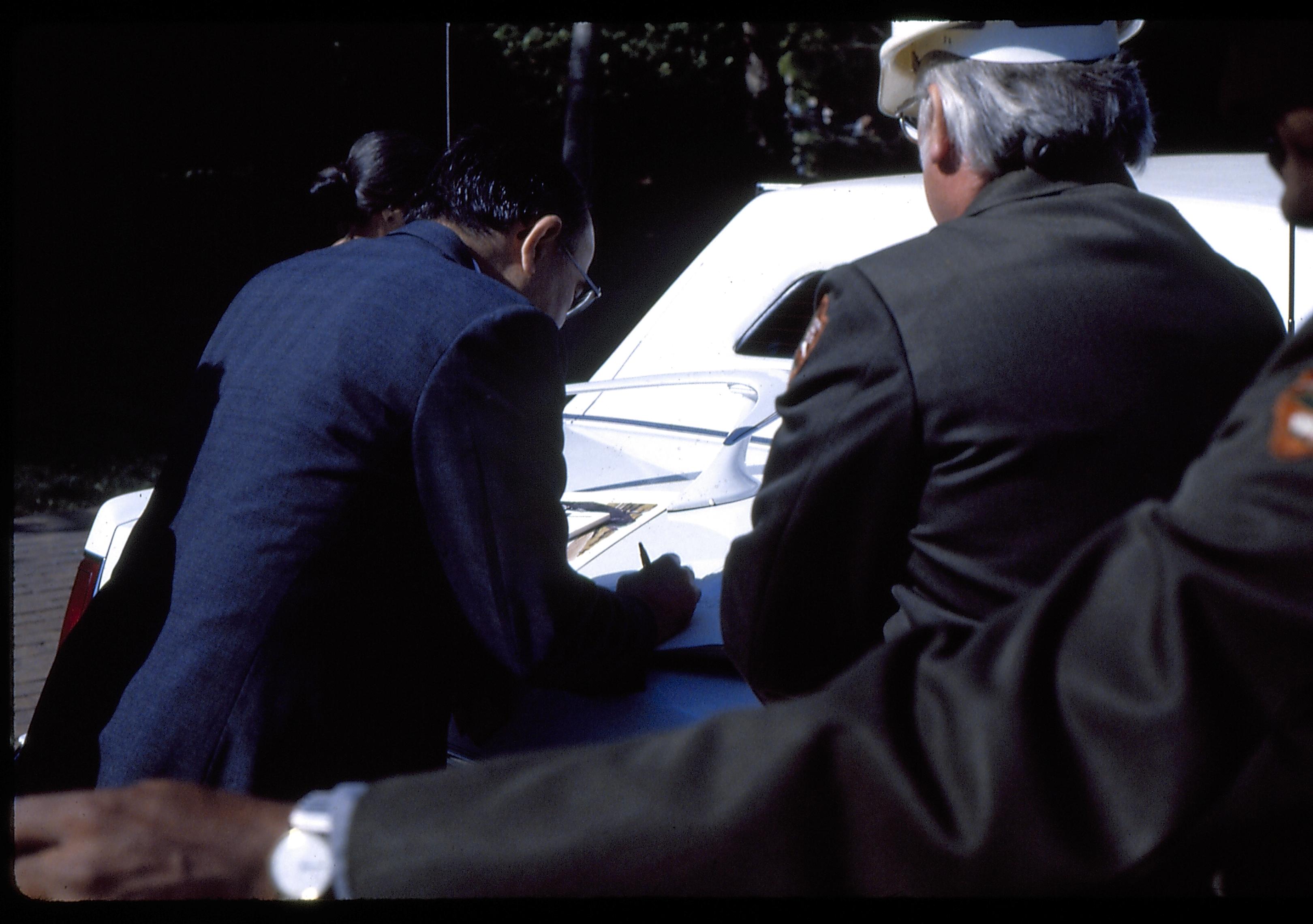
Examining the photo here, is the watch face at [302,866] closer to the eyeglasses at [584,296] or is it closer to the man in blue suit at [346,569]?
the man in blue suit at [346,569]

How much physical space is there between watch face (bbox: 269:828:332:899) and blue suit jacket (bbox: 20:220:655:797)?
0.77m

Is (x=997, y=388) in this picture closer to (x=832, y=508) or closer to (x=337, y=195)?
(x=832, y=508)

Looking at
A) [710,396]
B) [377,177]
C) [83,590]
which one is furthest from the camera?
[377,177]

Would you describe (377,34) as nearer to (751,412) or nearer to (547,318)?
(751,412)

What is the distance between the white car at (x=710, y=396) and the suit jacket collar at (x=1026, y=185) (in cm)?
38

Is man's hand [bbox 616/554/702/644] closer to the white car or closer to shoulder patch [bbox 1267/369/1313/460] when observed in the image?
the white car

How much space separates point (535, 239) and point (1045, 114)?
89 cm

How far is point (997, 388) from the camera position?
4.02ft

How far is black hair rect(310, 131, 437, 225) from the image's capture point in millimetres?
3283

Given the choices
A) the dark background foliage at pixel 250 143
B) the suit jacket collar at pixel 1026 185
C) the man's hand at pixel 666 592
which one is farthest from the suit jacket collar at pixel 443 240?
the dark background foliage at pixel 250 143

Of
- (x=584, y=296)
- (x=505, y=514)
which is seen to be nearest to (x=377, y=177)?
(x=584, y=296)

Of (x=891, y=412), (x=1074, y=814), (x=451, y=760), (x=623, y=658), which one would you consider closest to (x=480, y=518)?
(x=623, y=658)

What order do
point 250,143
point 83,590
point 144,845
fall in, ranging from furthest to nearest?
point 250,143 < point 83,590 < point 144,845

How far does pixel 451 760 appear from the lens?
1.74 meters
